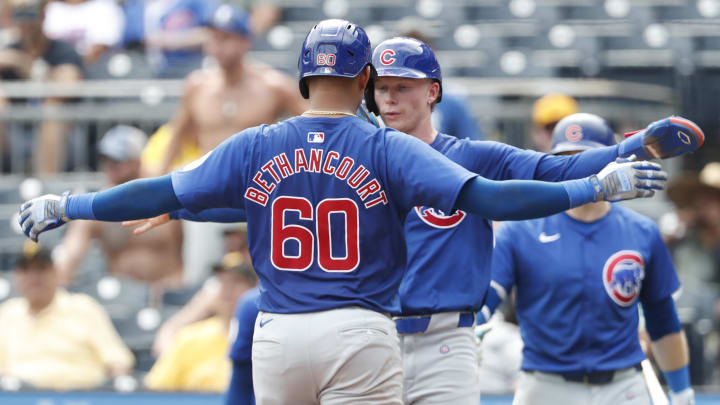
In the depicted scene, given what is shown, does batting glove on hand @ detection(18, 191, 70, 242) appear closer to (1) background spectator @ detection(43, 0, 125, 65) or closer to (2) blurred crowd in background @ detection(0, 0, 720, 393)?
(2) blurred crowd in background @ detection(0, 0, 720, 393)

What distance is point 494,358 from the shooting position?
716 cm

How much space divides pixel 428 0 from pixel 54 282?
595 centimetres

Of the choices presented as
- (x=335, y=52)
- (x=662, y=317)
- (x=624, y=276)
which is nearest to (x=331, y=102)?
(x=335, y=52)

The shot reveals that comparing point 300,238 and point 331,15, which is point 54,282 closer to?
point 300,238

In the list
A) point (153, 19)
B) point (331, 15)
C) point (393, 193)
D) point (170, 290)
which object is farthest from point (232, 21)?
point (393, 193)

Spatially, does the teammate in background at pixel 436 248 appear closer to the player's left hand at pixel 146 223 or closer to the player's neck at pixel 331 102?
the player's left hand at pixel 146 223

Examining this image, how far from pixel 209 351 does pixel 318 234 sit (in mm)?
3887

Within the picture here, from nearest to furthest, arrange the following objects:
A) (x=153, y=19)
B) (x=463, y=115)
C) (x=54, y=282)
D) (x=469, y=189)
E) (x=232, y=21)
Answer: (x=469, y=189), (x=463, y=115), (x=54, y=282), (x=232, y=21), (x=153, y=19)

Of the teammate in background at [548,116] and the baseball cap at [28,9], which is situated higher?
the baseball cap at [28,9]

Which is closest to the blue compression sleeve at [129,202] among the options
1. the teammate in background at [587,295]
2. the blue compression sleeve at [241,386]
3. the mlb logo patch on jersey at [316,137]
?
the mlb logo patch on jersey at [316,137]

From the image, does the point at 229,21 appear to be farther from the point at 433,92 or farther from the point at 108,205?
the point at 108,205

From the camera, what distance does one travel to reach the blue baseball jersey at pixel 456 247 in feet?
14.9

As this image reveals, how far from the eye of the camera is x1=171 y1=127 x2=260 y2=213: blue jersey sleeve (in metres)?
3.98

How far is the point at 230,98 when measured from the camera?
357 inches
